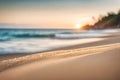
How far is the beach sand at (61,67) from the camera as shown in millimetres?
2281

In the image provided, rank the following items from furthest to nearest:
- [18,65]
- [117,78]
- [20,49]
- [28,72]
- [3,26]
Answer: [3,26] < [20,49] < [18,65] < [28,72] < [117,78]

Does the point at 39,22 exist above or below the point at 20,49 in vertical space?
above

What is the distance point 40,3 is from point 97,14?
1317 millimetres

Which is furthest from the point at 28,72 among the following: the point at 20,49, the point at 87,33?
the point at 87,33

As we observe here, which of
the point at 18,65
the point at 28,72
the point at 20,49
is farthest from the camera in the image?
the point at 20,49

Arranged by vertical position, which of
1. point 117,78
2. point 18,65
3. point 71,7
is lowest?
point 117,78

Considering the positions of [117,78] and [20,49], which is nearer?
[117,78]

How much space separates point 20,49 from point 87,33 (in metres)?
3.05

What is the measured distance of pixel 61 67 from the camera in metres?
2.54

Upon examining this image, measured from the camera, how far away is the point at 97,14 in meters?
4.92

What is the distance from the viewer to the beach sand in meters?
2.28

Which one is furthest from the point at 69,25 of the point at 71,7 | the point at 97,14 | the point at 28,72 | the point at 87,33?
the point at 28,72

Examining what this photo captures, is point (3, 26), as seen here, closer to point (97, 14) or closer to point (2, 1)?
point (2, 1)

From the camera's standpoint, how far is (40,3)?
4016 millimetres
